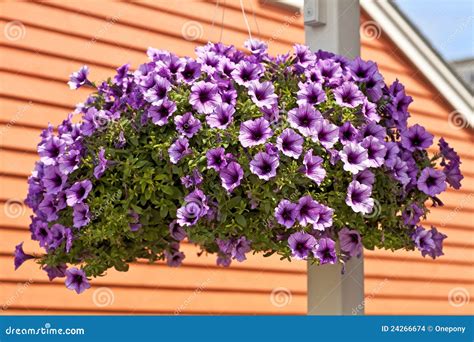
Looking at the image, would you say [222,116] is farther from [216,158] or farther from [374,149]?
[374,149]

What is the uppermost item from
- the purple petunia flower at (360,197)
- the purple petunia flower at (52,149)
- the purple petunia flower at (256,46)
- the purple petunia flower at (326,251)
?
the purple petunia flower at (256,46)

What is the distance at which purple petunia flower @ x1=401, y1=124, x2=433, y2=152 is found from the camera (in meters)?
2.14

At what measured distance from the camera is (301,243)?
6.36 ft

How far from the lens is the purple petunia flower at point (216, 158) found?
6.35 ft

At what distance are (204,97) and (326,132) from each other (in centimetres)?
30

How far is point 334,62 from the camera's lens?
7.06ft

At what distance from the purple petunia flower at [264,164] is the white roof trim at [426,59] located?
3.48 m

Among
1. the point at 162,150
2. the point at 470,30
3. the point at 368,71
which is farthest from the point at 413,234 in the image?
the point at 470,30

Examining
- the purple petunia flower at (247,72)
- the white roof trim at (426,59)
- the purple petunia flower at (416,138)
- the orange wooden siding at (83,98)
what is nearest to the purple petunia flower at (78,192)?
the purple petunia flower at (247,72)

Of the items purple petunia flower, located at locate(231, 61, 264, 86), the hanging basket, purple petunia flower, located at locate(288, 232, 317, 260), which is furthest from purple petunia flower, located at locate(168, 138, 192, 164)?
purple petunia flower, located at locate(288, 232, 317, 260)

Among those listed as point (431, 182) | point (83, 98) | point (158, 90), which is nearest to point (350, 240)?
point (431, 182)

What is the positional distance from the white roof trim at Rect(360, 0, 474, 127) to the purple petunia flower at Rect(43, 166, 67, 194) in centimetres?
349

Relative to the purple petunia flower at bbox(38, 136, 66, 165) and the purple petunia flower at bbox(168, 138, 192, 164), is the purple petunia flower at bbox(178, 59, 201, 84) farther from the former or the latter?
the purple petunia flower at bbox(38, 136, 66, 165)

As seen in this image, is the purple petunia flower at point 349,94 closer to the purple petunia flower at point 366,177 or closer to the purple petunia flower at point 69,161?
the purple petunia flower at point 366,177
